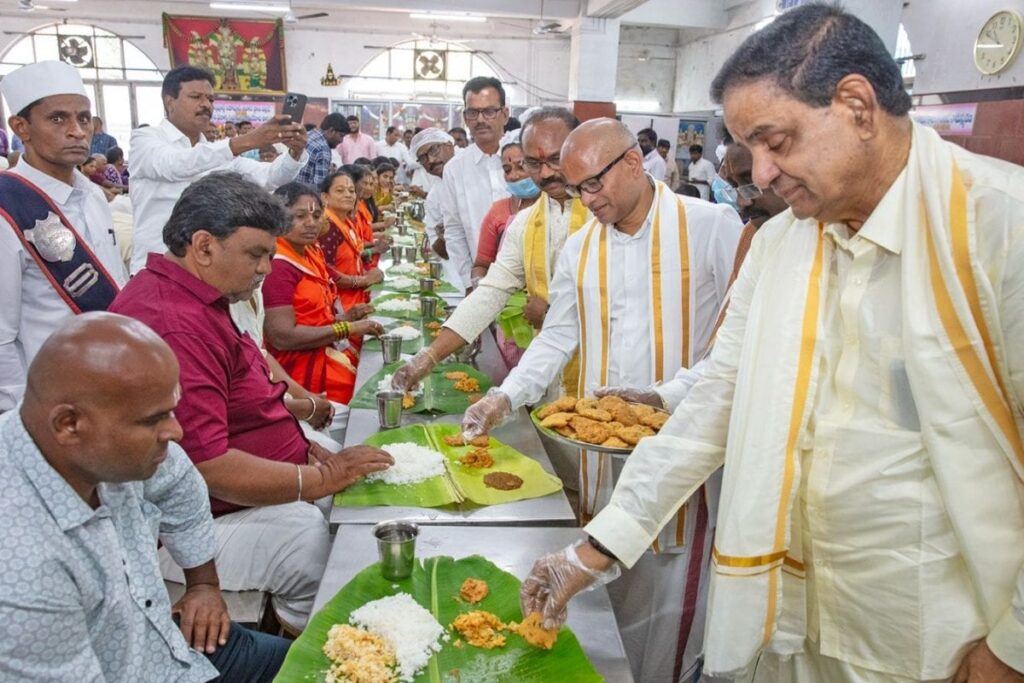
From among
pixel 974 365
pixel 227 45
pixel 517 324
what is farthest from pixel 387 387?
pixel 227 45

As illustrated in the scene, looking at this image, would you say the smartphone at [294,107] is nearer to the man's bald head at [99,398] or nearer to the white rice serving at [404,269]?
the white rice serving at [404,269]

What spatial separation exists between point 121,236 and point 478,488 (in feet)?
11.7

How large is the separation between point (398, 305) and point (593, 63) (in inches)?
380

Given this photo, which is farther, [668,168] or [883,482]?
[668,168]

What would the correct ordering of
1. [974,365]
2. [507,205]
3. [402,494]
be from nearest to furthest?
[974,365], [402,494], [507,205]

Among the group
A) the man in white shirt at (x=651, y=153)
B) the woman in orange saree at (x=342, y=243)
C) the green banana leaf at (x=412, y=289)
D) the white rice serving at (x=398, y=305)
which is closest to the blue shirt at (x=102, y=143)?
the woman in orange saree at (x=342, y=243)

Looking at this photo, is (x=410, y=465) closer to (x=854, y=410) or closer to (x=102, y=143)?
(x=854, y=410)

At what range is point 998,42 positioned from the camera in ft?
23.5

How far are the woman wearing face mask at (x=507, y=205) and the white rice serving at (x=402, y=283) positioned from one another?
4.33 feet

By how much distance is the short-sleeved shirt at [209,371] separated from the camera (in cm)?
201

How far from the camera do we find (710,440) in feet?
5.05

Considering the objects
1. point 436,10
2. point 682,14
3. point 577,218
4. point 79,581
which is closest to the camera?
point 79,581

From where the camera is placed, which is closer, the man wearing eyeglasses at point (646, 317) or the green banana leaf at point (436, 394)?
the man wearing eyeglasses at point (646, 317)

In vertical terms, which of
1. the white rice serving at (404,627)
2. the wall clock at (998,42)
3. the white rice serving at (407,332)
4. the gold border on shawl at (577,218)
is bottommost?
the white rice serving at (407,332)
